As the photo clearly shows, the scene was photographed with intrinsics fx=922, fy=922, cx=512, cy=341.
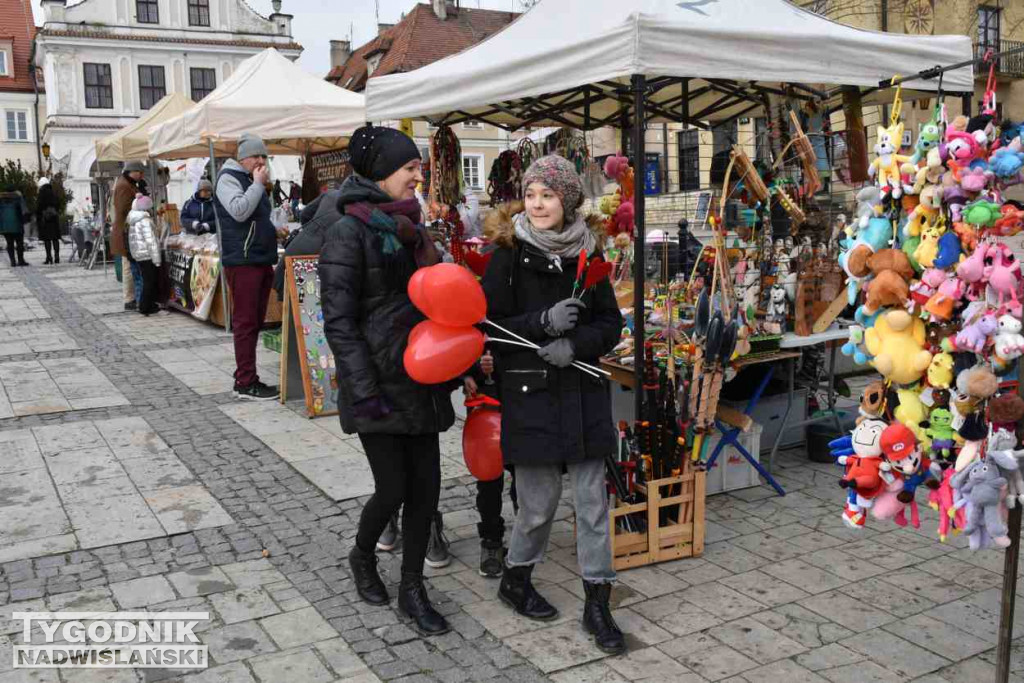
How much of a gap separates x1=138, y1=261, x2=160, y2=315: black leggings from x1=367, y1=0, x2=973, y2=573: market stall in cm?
755

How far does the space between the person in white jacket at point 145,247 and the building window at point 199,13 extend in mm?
36383

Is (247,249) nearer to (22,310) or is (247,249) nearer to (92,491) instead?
(92,491)

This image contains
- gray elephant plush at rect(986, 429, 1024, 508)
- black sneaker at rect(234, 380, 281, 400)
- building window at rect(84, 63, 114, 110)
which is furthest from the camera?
building window at rect(84, 63, 114, 110)

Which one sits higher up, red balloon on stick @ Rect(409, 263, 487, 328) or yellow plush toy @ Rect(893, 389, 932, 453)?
red balloon on stick @ Rect(409, 263, 487, 328)

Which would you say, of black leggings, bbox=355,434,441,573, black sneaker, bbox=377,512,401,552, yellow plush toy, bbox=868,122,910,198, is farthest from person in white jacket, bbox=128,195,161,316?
yellow plush toy, bbox=868,122,910,198

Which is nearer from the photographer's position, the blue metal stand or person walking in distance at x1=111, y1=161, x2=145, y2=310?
the blue metal stand

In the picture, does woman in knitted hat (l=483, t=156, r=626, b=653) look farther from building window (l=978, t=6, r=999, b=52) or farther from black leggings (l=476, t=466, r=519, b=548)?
building window (l=978, t=6, r=999, b=52)

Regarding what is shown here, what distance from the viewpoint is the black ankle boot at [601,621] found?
11.0 feet

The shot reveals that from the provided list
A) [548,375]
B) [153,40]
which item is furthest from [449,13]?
[548,375]

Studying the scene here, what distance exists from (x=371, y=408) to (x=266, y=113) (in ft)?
24.9

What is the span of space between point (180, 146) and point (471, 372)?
8277mm

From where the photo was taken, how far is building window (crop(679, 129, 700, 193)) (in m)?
7.21

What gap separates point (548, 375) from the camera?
340 cm

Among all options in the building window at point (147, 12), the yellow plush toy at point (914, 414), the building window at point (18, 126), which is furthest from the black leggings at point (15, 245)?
the building window at point (18, 126)
